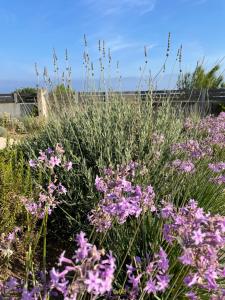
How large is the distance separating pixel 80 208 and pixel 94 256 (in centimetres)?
273

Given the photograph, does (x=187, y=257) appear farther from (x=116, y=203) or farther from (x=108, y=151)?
(x=108, y=151)

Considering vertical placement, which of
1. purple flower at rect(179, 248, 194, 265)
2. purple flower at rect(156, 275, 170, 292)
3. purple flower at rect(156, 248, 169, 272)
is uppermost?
purple flower at rect(179, 248, 194, 265)

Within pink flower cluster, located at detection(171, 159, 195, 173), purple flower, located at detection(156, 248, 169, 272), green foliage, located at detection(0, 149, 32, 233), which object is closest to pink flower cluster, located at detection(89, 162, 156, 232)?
purple flower, located at detection(156, 248, 169, 272)

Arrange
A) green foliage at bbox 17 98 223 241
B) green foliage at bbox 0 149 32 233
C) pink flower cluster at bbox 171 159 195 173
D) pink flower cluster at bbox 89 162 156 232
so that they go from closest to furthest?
pink flower cluster at bbox 89 162 156 232 < pink flower cluster at bbox 171 159 195 173 < green foliage at bbox 0 149 32 233 < green foliage at bbox 17 98 223 241

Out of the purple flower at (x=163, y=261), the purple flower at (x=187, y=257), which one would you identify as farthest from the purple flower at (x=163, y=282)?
the purple flower at (x=187, y=257)

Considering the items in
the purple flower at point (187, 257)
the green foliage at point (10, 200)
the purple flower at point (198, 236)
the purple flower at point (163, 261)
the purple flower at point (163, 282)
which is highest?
the purple flower at point (198, 236)

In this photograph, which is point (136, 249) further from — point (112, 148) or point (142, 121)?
point (142, 121)

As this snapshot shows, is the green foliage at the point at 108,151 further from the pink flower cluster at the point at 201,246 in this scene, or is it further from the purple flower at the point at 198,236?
the purple flower at the point at 198,236

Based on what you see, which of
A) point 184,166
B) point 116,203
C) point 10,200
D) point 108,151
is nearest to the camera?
point 116,203

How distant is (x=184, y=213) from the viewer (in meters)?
1.90

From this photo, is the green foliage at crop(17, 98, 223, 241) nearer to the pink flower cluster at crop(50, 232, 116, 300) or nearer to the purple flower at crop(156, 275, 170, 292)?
the purple flower at crop(156, 275, 170, 292)

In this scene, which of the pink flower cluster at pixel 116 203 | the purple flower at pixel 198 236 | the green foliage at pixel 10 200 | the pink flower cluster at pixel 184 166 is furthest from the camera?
the green foliage at pixel 10 200

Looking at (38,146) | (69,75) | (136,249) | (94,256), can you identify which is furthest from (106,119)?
(94,256)

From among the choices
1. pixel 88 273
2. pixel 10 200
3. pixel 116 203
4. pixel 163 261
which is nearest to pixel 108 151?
pixel 10 200
